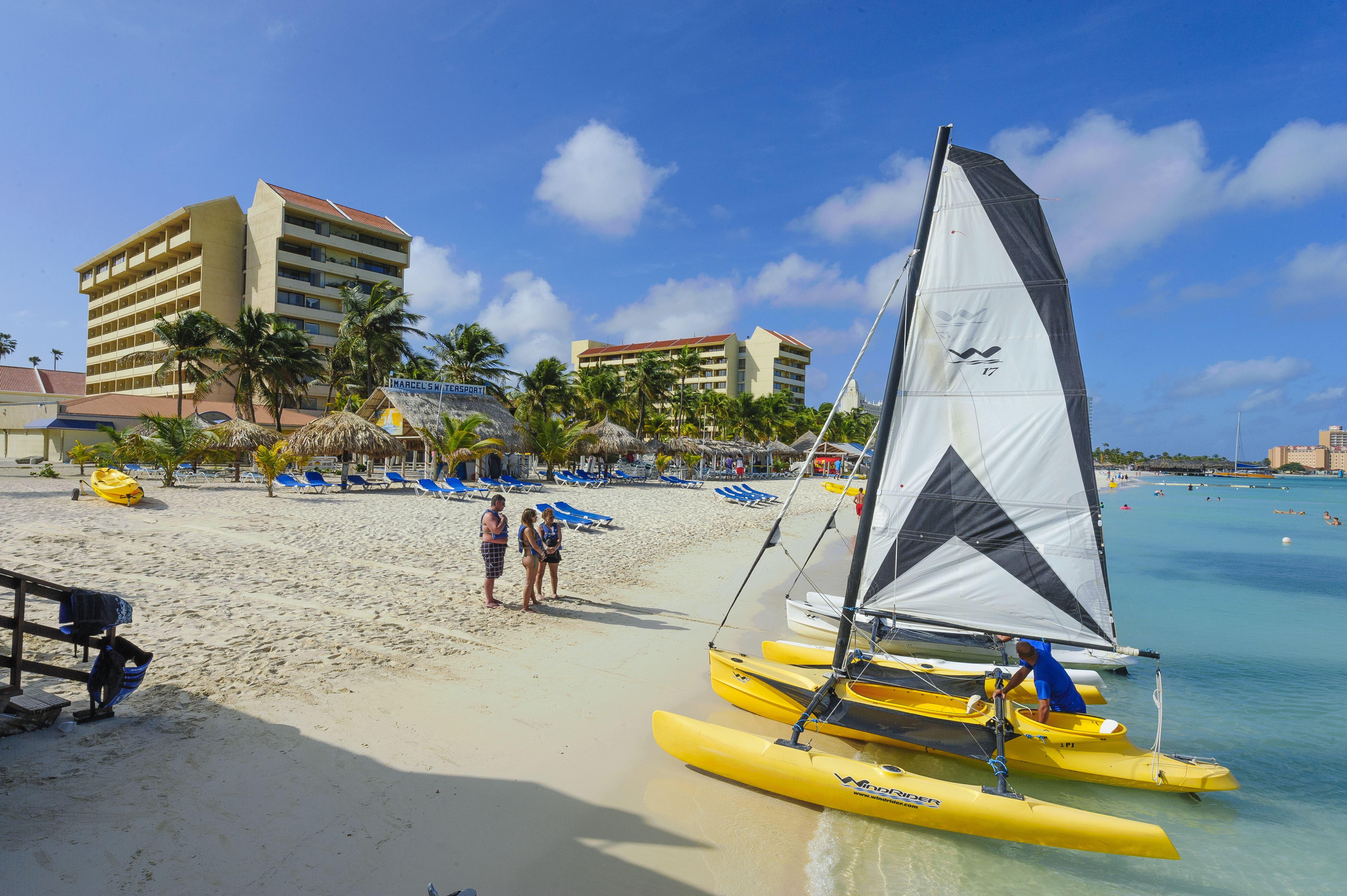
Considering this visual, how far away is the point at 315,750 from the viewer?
4832 mm

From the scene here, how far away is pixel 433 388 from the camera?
97.5 feet

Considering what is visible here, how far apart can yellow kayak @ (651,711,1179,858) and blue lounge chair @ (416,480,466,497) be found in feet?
58.1

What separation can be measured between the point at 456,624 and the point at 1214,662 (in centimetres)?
1141

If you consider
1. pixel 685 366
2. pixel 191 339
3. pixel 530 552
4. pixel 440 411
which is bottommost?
pixel 530 552

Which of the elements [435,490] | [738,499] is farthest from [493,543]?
[738,499]

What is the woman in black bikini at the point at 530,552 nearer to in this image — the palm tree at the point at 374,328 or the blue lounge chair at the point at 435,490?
the blue lounge chair at the point at 435,490

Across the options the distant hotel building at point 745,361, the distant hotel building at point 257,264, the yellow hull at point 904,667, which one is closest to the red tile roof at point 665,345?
the distant hotel building at point 745,361

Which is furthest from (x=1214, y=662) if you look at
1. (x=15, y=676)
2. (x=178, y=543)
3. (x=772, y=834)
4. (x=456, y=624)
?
(x=178, y=543)

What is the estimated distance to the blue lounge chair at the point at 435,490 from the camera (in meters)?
21.4

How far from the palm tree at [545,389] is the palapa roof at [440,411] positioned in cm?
701

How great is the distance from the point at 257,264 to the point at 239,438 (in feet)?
108

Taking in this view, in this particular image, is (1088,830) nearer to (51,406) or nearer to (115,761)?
(115,761)

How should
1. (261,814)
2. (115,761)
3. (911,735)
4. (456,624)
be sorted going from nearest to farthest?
(261,814) < (115,761) < (911,735) < (456,624)

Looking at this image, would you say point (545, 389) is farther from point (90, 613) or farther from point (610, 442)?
point (90, 613)
